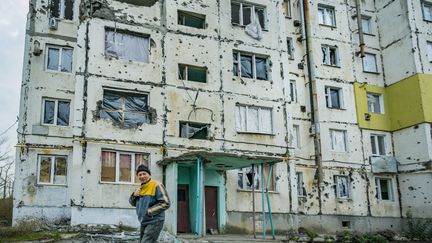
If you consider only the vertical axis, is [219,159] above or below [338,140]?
below

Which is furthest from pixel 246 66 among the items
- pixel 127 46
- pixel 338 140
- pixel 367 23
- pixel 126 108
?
pixel 367 23

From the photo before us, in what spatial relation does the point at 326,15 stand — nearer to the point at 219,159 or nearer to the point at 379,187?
the point at 379,187

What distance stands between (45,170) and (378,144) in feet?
68.3

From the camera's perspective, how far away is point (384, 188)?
29.0 meters

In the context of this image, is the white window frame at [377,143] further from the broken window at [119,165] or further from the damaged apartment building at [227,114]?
the broken window at [119,165]

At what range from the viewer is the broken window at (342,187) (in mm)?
27359

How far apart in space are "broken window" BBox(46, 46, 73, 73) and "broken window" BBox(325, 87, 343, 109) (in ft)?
52.6

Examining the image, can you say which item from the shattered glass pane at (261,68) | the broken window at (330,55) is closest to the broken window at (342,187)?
the broken window at (330,55)

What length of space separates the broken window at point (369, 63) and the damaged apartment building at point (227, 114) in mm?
104

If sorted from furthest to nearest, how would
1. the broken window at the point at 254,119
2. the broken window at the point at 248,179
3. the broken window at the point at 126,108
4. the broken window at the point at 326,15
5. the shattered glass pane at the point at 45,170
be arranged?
the broken window at the point at 326,15
the broken window at the point at 254,119
the broken window at the point at 248,179
the shattered glass pane at the point at 45,170
the broken window at the point at 126,108

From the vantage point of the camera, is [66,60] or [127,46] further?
[66,60]

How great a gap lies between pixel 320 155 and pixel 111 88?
13.2 metres

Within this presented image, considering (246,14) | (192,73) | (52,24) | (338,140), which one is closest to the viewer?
(192,73)

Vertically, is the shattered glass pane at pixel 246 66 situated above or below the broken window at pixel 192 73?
above
